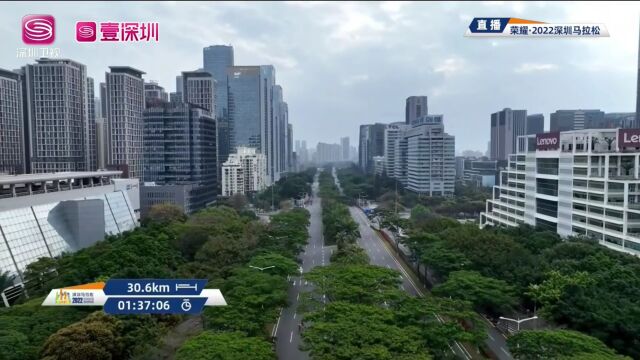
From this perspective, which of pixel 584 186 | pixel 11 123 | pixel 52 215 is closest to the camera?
pixel 52 215

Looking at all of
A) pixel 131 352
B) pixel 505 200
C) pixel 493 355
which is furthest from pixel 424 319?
pixel 505 200

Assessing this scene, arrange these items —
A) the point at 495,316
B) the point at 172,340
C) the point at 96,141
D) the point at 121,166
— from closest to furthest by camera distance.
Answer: the point at 172,340 < the point at 495,316 < the point at 121,166 < the point at 96,141

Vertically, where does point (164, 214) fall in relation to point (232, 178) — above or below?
below

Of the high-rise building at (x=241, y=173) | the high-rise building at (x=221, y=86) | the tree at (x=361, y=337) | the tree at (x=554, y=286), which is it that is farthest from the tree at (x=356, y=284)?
the high-rise building at (x=221, y=86)

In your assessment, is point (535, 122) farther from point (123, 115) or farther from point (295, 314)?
point (295, 314)

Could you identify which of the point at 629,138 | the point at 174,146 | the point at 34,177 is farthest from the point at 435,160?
the point at 34,177

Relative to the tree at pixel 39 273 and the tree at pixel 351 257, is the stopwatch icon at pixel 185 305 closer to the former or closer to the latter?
the tree at pixel 351 257

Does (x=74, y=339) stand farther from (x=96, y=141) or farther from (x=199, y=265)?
(x=96, y=141)
